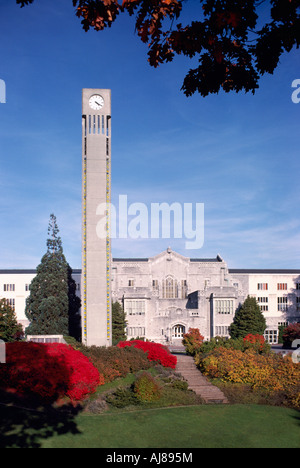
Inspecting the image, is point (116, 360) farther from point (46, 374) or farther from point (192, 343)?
point (192, 343)

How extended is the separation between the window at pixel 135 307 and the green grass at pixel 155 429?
38507 millimetres

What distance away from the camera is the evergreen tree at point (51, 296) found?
48781mm

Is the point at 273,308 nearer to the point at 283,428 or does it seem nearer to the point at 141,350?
the point at 141,350

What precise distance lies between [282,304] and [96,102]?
1914 inches

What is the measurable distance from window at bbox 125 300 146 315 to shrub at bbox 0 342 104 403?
33.6 meters

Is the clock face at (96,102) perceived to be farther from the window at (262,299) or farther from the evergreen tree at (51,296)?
the window at (262,299)

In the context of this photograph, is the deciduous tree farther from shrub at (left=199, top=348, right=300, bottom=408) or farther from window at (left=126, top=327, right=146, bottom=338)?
window at (left=126, top=327, right=146, bottom=338)

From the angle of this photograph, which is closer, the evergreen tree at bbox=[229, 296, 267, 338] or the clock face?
the clock face

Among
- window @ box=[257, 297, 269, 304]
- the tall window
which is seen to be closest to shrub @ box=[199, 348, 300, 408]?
window @ box=[257, 297, 269, 304]

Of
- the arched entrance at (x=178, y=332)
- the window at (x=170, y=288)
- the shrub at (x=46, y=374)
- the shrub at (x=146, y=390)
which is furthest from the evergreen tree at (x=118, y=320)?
the shrub at (x=146, y=390)

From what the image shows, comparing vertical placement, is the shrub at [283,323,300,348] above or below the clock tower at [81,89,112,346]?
below

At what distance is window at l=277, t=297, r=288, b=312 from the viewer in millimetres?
69312

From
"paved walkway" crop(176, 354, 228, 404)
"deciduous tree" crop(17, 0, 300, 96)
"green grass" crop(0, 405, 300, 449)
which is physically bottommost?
"paved walkway" crop(176, 354, 228, 404)

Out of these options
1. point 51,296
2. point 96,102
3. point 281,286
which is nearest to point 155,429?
point 96,102
